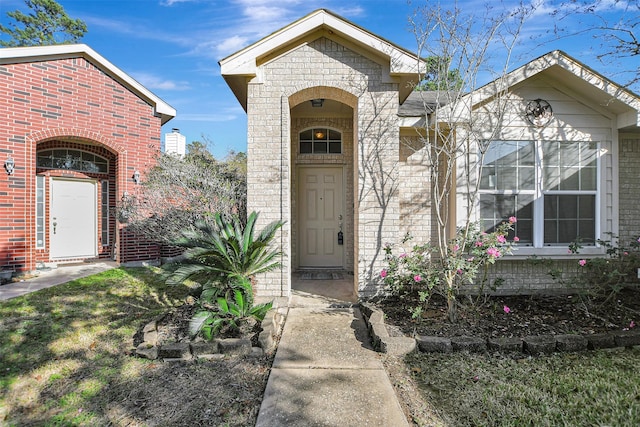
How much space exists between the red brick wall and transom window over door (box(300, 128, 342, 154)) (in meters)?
A: 4.57

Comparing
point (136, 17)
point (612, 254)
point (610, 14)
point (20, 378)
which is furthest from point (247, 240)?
point (136, 17)

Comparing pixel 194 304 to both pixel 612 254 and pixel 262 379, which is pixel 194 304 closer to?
pixel 262 379

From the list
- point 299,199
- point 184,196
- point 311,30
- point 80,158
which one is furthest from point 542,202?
point 80,158

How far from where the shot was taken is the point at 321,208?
7.51m

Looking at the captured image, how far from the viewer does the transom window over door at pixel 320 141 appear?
7.45 metres

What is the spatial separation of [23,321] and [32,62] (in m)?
6.11

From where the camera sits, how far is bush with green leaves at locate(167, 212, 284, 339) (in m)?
3.93

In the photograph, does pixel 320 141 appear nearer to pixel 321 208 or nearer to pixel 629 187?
pixel 321 208

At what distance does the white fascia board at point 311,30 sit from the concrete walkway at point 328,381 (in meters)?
4.03

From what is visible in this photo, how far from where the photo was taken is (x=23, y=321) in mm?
4465

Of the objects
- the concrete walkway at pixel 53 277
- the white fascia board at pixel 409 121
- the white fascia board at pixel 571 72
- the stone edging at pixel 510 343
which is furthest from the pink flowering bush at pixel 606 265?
the concrete walkway at pixel 53 277

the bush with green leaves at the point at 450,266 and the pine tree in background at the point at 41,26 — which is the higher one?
the pine tree in background at the point at 41,26

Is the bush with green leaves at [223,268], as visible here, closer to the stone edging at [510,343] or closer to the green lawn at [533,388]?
the stone edging at [510,343]

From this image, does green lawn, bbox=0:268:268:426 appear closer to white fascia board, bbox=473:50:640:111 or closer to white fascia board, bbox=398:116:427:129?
white fascia board, bbox=398:116:427:129
